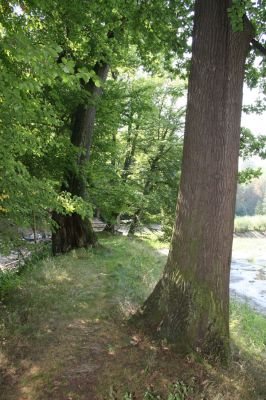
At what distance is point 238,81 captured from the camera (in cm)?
471

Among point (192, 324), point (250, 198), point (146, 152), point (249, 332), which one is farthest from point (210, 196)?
point (250, 198)

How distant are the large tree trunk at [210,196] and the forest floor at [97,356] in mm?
406

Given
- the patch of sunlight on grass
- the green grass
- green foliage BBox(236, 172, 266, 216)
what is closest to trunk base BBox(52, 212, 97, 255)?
the patch of sunlight on grass

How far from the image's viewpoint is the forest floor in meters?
3.92

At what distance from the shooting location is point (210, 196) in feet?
15.1

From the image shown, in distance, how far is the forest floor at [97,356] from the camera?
3922 mm

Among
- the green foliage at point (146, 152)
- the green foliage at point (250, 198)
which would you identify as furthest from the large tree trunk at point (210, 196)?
the green foliage at point (250, 198)

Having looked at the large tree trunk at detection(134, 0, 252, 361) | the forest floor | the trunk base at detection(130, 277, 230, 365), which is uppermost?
the large tree trunk at detection(134, 0, 252, 361)

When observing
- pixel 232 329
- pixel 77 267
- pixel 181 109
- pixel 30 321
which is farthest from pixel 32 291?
pixel 181 109

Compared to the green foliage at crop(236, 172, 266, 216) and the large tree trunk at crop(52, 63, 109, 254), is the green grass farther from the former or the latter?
the green foliage at crop(236, 172, 266, 216)

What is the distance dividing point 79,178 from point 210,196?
6760 millimetres

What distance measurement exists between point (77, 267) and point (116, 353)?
474 centimetres

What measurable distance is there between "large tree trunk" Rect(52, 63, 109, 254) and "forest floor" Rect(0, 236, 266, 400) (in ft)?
12.9

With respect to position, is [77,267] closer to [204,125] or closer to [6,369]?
[6,369]
